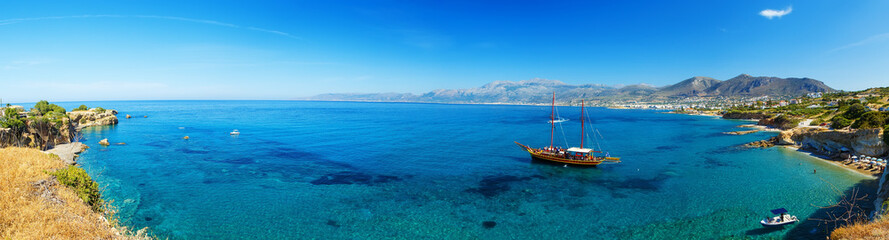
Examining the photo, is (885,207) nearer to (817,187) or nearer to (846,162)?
(817,187)

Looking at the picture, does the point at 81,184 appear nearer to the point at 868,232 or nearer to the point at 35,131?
the point at 868,232

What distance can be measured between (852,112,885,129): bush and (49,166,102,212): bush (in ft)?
253

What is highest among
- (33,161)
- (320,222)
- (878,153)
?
(33,161)

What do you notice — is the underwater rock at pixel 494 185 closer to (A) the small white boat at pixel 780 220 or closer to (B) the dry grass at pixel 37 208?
(A) the small white boat at pixel 780 220

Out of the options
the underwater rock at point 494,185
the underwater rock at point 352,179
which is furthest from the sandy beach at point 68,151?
the underwater rock at point 494,185

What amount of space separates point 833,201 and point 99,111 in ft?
486

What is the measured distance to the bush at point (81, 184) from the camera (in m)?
17.2

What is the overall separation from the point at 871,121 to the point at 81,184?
260ft

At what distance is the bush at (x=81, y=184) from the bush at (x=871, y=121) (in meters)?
77.0

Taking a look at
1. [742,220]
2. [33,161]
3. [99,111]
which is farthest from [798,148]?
[99,111]

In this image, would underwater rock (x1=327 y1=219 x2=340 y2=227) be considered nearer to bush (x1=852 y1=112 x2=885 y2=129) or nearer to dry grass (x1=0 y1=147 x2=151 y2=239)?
dry grass (x1=0 y1=147 x2=151 y2=239)

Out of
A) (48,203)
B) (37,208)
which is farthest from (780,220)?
(48,203)

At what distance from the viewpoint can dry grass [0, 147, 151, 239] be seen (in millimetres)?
10617

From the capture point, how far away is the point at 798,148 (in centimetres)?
5003
